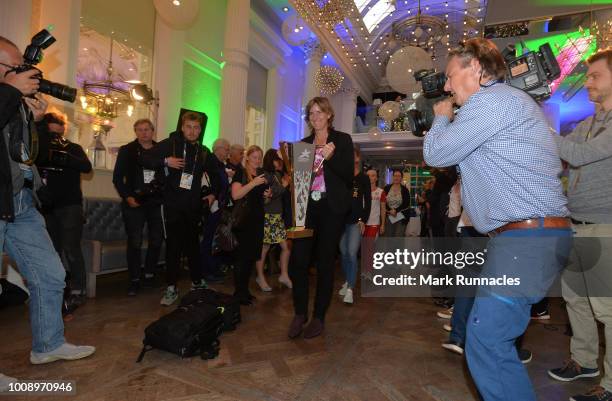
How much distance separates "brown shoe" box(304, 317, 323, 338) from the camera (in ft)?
8.38

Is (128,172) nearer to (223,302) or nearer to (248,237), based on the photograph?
(248,237)

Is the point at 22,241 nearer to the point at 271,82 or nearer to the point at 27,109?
the point at 27,109

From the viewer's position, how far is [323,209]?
99.0 inches

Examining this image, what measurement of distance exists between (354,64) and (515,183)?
A: 491 inches

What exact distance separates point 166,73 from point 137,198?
3839mm

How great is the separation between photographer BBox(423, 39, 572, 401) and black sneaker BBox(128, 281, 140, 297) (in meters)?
3.26

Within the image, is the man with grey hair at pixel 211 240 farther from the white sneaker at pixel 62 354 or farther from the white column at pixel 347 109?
the white column at pixel 347 109

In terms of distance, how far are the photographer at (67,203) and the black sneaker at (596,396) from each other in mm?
3373

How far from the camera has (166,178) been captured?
3.28 metres

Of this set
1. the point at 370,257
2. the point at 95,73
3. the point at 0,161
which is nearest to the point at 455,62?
the point at 0,161

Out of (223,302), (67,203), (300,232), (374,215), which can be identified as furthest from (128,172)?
(374,215)

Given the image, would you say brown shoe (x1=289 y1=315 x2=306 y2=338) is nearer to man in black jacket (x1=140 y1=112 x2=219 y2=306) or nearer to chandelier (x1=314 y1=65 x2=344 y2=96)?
man in black jacket (x1=140 y1=112 x2=219 y2=306)

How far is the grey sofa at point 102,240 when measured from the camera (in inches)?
142

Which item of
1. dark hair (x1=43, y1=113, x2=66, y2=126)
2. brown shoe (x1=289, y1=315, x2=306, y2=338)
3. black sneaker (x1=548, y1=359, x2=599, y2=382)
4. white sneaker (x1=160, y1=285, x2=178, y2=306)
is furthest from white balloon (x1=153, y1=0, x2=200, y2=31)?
black sneaker (x1=548, y1=359, x2=599, y2=382)
